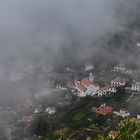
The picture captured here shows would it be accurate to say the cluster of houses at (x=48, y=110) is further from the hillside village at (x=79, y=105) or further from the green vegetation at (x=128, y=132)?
the green vegetation at (x=128, y=132)

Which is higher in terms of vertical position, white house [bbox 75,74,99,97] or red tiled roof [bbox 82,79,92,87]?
red tiled roof [bbox 82,79,92,87]

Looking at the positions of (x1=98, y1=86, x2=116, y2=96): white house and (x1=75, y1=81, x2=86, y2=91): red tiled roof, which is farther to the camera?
(x1=75, y1=81, x2=86, y2=91): red tiled roof

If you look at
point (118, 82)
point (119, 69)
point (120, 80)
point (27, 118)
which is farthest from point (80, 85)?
point (27, 118)

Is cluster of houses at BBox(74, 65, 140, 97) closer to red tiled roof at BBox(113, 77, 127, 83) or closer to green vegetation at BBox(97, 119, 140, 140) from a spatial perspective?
red tiled roof at BBox(113, 77, 127, 83)

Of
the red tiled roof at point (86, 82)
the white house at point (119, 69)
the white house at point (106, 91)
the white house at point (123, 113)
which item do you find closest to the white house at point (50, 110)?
the white house at point (106, 91)

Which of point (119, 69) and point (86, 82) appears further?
point (119, 69)

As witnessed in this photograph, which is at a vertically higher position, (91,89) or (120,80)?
(120,80)

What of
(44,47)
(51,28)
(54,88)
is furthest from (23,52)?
(54,88)

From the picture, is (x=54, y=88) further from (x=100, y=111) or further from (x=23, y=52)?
(x=23, y=52)

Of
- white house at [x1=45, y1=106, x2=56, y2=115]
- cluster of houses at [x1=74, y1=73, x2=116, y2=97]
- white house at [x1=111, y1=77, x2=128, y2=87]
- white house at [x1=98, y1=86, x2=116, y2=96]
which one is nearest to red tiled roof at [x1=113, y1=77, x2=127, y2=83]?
white house at [x1=111, y1=77, x2=128, y2=87]

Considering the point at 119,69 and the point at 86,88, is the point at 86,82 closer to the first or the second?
the point at 86,88

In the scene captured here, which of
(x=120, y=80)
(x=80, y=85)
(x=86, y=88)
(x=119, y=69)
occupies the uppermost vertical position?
(x=119, y=69)
